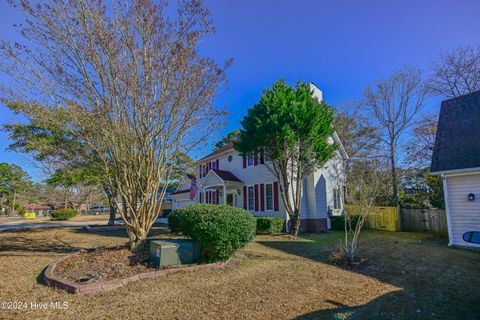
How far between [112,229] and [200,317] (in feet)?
47.4

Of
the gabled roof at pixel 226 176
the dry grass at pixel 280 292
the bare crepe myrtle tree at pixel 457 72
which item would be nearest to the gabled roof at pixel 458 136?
the dry grass at pixel 280 292

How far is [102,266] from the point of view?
628 cm

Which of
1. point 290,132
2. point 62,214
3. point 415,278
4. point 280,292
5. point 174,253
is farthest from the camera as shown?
point 62,214

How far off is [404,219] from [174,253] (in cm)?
1543

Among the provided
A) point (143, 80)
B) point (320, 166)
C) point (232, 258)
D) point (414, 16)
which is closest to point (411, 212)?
point (320, 166)

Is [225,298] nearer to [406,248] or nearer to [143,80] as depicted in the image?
[143,80]

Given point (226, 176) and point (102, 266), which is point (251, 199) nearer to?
point (226, 176)

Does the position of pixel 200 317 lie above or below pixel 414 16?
below

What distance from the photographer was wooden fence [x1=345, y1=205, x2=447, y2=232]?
14.2 meters

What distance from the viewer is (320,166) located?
44.5 ft

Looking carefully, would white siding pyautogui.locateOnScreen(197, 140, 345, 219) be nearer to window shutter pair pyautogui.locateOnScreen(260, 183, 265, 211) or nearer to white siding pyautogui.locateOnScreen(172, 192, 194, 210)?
window shutter pair pyautogui.locateOnScreen(260, 183, 265, 211)

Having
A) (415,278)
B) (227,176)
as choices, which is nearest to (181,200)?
(227,176)

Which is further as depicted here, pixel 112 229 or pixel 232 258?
pixel 112 229

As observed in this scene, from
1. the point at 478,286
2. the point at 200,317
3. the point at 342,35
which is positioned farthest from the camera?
the point at 342,35
